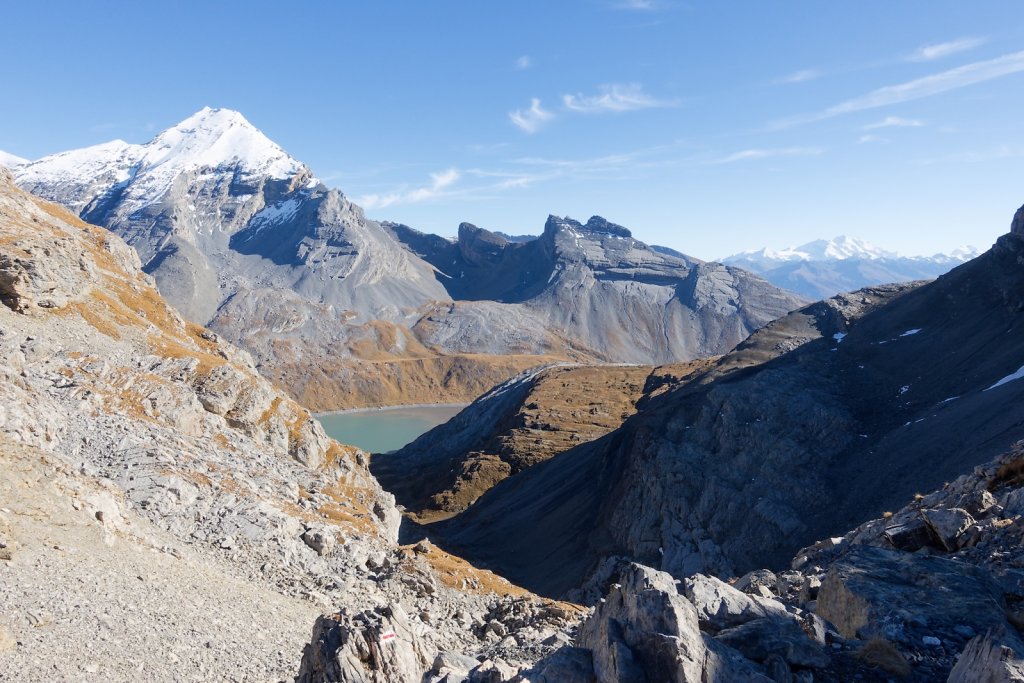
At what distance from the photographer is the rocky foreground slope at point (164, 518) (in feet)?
64.8

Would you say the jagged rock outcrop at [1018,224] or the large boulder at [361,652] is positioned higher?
the jagged rock outcrop at [1018,224]

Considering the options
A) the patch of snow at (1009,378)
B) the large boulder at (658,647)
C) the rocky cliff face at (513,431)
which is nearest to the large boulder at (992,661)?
the large boulder at (658,647)

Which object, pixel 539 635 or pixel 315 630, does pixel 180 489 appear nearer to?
pixel 315 630

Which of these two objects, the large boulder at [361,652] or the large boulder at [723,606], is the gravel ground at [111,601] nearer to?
the large boulder at [361,652]

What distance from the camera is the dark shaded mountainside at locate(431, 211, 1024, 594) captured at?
165 feet

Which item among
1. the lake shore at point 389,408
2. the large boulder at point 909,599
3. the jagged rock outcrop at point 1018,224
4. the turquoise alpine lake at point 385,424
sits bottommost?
the turquoise alpine lake at point 385,424

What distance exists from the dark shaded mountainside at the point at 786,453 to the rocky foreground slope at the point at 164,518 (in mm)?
19897

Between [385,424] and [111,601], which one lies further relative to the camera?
[385,424]

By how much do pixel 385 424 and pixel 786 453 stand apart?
128 metres

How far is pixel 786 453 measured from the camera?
6041 centimetres

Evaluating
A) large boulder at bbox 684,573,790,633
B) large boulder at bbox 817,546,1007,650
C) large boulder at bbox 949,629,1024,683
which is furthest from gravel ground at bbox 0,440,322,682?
large boulder at bbox 949,629,1024,683

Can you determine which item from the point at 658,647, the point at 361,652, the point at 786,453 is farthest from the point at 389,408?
the point at 658,647

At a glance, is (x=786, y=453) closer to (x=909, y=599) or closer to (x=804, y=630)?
(x=909, y=599)

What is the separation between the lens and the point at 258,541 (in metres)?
31.0
